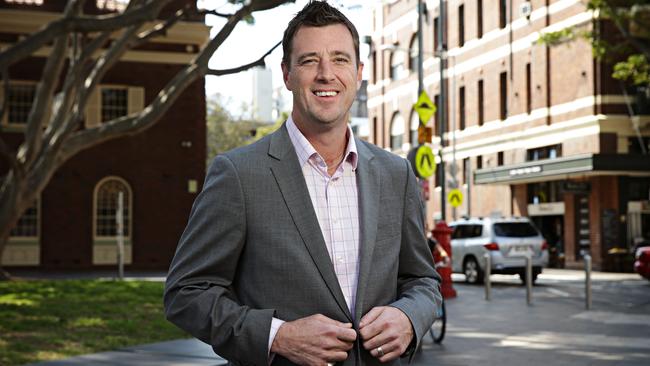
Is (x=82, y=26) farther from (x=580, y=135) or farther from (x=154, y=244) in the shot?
(x=580, y=135)

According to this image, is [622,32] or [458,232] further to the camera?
[622,32]

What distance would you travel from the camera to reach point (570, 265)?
3747 cm

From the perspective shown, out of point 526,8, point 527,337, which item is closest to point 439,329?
point 527,337

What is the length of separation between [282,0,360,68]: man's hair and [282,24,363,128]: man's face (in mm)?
15

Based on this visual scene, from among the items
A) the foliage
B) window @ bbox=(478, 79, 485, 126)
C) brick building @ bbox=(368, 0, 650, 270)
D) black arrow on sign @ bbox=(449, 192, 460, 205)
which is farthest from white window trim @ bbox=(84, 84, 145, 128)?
window @ bbox=(478, 79, 485, 126)

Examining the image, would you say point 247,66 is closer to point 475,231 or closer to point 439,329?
point 439,329

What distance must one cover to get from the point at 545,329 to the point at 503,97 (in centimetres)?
3027

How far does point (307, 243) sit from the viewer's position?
2.79m

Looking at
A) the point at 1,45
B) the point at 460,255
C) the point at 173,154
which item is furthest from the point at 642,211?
the point at 1,45

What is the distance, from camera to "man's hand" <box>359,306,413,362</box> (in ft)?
9.05

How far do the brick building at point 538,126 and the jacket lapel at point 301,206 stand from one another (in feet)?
97.7

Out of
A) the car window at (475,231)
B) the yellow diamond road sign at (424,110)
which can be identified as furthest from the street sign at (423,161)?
the car window at (475,231)

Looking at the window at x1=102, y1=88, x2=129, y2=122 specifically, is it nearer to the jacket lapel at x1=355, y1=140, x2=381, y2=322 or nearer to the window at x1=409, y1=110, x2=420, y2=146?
the window at x1=409, y1=110, x2=420, y2=146

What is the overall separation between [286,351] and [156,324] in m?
11.1
